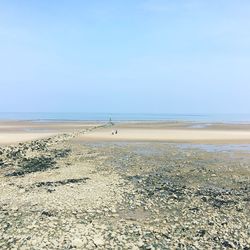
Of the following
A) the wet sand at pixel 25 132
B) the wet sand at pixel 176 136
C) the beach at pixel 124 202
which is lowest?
the beach at pixel 124 202

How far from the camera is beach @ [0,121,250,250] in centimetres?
1304

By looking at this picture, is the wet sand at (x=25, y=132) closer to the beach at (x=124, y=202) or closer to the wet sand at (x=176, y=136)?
the wet sand at (x=176, y=136)

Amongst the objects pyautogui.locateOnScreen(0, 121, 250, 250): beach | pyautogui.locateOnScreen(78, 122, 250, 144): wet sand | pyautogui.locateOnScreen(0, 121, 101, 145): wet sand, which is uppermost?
pyautogui.locateOnScreen(78, 122, 250, 144): wet sand

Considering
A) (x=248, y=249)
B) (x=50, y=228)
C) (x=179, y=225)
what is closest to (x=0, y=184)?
(x=50, y=228)

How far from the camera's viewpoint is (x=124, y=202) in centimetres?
1766

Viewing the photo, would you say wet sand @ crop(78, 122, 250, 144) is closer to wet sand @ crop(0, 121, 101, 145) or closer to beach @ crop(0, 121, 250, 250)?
wet sand @ crop(0, 121, 101, 145)

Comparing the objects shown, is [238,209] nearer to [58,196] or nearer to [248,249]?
[248,249]

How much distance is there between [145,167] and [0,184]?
10098 millimetres

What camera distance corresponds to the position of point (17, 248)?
39.8ft

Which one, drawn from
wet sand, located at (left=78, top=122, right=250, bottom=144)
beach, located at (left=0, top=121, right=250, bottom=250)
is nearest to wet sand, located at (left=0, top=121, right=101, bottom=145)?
wet sand, located at (left=78, top=122, right=250, bottom=144)

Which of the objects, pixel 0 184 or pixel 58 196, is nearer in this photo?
pixel 58 196

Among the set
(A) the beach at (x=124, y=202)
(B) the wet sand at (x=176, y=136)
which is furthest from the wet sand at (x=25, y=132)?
(A) the beach at (x=124, y=202)

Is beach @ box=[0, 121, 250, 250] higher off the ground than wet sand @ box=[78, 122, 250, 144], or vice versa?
wet sand @ box=[78, 122, 250, 144]

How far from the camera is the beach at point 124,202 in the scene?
1304cm
